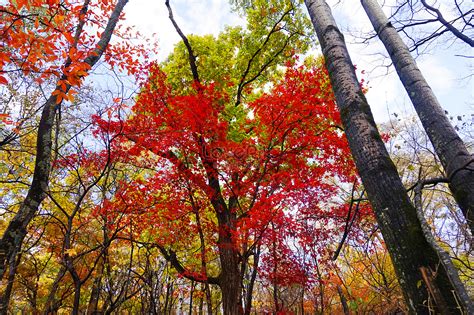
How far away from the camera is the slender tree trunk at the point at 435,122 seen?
2.50 metres

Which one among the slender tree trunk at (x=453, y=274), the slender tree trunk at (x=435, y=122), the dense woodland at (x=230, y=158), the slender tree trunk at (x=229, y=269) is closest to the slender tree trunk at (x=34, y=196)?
the dense woodland at (x=230, y=158)

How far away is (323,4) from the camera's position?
289 cm

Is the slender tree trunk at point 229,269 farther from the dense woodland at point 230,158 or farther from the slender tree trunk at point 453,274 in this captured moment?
the slender tree trunk at point 453,274

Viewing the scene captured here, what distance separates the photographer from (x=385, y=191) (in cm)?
172

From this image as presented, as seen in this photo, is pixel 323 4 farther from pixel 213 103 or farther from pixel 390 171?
pixel 213 103

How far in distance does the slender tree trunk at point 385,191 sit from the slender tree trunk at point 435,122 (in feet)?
4.08

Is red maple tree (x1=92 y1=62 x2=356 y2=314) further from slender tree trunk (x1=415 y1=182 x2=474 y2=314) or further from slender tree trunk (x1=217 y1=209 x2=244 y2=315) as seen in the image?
slender tree trunk (x1=415 y1=182 x2=474 y2=314)

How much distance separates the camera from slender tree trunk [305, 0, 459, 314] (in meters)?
1.45

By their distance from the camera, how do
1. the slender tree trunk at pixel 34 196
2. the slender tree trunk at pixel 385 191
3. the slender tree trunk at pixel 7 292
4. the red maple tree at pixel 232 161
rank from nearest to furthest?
the slender tree trunk at pixel 385 191, the slender tree trunk at pixel 34 196, the slender tree trunk at pixel 7 292, the red maple tree at pixel 232 161

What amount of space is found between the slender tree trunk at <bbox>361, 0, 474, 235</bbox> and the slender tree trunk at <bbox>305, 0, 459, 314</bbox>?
1242mm

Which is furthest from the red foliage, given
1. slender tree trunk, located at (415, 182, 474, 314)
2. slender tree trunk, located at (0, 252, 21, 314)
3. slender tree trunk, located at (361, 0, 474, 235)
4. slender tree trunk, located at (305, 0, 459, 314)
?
slender tree trunk, located at (415, 182, 474, 314)

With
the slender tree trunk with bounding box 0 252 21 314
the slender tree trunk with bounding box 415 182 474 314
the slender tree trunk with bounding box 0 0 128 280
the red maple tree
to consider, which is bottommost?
the slender tree trunk with bounding box 415 182 474 314

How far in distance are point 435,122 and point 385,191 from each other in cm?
204

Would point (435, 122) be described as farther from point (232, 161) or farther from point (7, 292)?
point (7, 292)
